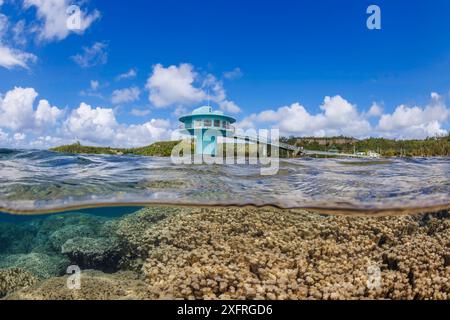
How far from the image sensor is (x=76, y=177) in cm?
894

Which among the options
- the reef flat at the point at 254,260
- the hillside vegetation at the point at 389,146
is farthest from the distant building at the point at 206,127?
the hillside vegetation at the point at 389,146

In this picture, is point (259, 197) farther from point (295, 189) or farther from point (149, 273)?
point (149, 273)

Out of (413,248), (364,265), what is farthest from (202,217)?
(413,248)

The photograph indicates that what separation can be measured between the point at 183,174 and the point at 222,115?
25.4 meters

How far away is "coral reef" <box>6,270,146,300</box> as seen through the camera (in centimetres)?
487

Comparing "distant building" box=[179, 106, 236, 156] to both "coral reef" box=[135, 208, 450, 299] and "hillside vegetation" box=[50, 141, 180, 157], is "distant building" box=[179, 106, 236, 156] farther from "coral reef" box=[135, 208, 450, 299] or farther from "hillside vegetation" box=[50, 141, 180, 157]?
"coral reef" box=[135, 208, 450, 299]

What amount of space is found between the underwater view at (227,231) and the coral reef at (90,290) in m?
0.03

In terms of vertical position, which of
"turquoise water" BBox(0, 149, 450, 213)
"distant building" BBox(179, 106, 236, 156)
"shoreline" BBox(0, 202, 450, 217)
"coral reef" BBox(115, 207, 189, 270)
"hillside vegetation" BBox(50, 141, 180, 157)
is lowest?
"coral reef" BBox(115, 207, 189, 270)

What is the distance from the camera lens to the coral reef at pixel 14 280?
20.7ft

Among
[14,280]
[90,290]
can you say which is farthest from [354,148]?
[90,290]

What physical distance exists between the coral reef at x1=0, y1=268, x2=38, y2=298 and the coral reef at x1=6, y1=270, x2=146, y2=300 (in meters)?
1.51

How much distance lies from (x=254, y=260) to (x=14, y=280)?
17.1 feet

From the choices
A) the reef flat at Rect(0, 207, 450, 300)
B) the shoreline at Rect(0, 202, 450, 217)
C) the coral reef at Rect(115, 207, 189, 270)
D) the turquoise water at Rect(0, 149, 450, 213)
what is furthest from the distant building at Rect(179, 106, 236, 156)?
the reef flat at Rect(0, 207, 450, 300)
